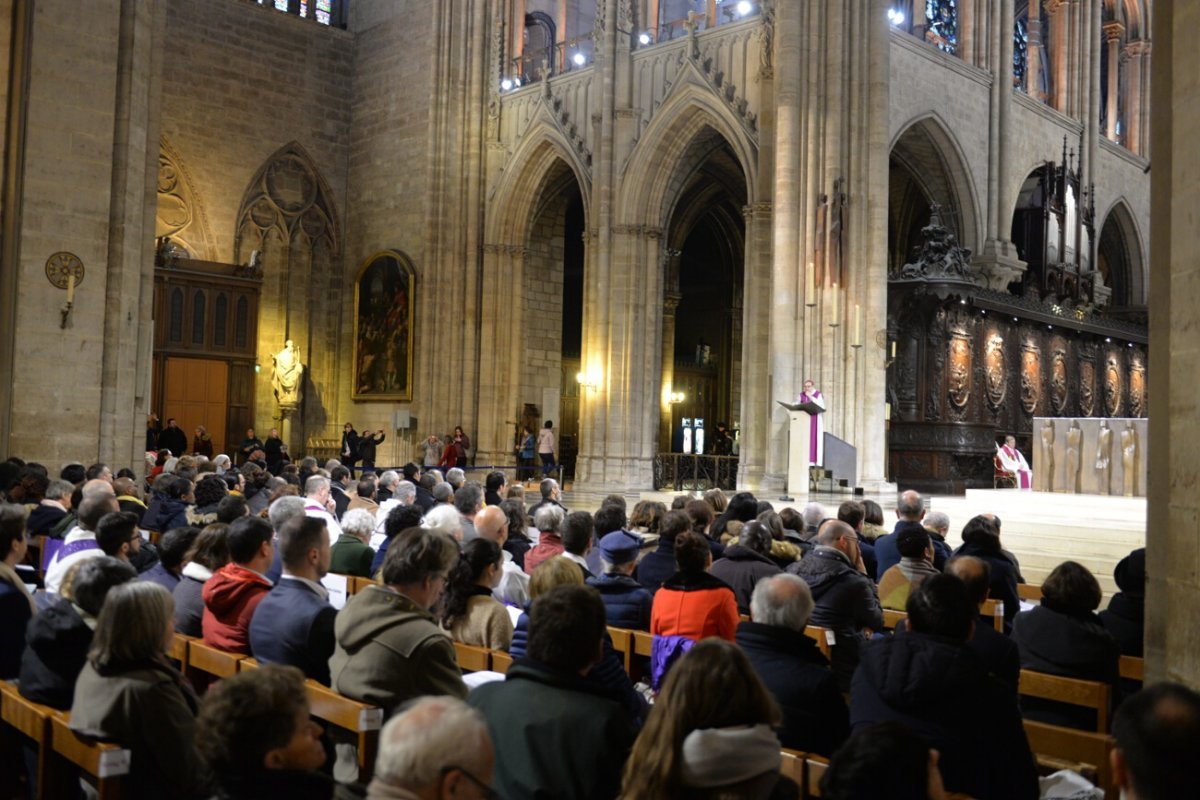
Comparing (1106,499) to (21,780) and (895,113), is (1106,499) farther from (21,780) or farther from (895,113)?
(21,780)

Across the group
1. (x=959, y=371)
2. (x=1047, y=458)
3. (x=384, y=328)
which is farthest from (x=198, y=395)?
(x=1047, y=458)

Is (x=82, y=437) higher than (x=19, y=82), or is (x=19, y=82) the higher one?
(x=19, y=82)

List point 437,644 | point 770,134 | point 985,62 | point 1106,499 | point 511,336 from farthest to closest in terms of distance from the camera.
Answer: point 511,336
point 985,62
point 770,134
point 1106,499
point 437,644

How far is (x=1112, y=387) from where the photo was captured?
24.1 metres

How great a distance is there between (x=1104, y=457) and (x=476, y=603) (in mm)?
10261

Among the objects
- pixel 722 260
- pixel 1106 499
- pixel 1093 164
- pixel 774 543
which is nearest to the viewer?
pixel 774 543

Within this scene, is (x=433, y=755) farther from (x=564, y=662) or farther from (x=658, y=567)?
(x=658, y=567)

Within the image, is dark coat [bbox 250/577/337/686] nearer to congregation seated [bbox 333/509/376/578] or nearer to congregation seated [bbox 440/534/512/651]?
congregation seated [bbox 440/534/512/651]

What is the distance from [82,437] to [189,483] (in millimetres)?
4848

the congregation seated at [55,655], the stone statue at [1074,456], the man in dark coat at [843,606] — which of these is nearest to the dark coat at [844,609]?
the man in dark coat at [843,606]

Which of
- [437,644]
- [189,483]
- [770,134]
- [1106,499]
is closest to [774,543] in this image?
[437,644]

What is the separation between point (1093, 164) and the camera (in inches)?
977

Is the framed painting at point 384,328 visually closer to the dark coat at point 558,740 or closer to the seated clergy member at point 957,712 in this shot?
the seated clergy member at point 957,712

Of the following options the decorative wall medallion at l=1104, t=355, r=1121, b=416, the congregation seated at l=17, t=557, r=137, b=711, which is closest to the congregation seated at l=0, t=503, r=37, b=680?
the congregation seated at l=17, t=557, r=137, b=711
